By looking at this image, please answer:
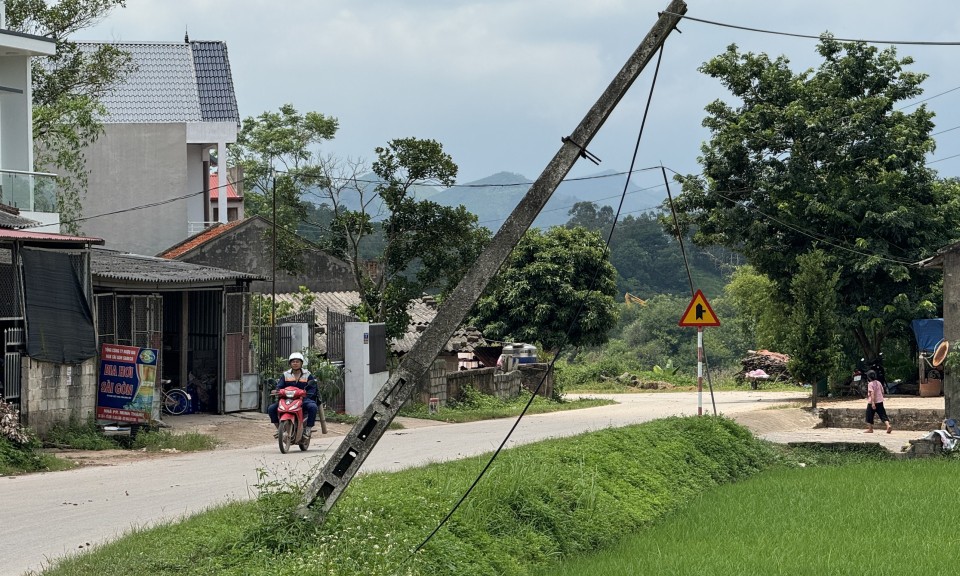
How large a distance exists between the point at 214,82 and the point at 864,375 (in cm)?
2382

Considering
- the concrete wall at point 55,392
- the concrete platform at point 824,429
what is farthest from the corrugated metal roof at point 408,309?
the concrete wall at point 55,392

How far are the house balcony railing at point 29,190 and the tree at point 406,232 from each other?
6714mm

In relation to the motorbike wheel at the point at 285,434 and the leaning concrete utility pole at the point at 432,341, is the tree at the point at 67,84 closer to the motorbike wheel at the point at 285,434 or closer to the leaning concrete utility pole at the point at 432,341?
the motorbike wheel at the point at 285,434

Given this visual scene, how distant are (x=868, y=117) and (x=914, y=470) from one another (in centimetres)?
2221

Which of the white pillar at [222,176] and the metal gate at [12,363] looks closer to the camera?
the metal gate at [12,363]

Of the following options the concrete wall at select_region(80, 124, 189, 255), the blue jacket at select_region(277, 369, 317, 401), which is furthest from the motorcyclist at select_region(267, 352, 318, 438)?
the concrete wall at select_region(80, 124, 189, 255)

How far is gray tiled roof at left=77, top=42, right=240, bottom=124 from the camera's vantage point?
38.0 metres

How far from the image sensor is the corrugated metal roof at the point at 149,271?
67.6 feet

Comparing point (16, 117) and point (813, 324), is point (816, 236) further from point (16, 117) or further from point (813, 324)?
point (16, 117)

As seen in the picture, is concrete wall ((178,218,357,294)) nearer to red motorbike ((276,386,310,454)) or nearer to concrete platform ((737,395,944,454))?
concrete platform ((737,395,944,454))

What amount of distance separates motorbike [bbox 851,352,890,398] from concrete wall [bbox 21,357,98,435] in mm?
26679

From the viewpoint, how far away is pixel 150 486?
1400 cm

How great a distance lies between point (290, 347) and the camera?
2650cm

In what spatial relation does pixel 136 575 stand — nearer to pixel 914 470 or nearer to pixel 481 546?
pixel 481 546
